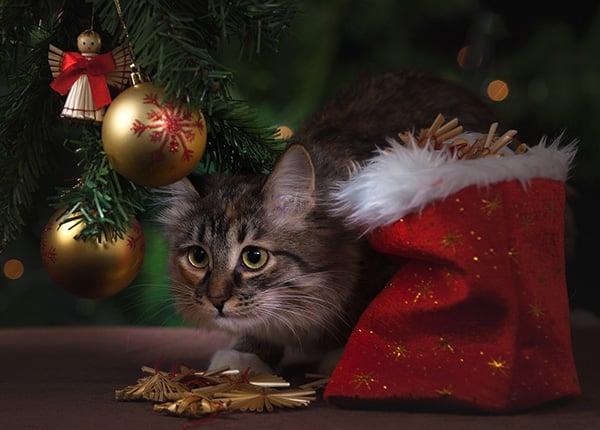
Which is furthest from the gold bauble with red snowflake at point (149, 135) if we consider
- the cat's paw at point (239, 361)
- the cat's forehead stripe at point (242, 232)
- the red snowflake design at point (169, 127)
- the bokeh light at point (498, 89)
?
the bokeh light at point (498, 89)

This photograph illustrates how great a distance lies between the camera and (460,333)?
108 centimetres

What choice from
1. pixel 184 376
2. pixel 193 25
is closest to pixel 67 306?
pixel 184 376

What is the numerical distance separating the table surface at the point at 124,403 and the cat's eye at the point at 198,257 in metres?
0.20

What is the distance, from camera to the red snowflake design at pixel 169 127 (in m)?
1.02

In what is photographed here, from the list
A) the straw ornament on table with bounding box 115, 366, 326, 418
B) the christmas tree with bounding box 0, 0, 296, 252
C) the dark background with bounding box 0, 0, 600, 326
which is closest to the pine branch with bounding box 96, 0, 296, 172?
the christmas tree with bounding box 0, 0, 296, 252

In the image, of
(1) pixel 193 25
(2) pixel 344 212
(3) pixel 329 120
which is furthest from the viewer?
(3) pixel 329 120

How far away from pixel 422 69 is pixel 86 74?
123 cm

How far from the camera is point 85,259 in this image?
1.13 m

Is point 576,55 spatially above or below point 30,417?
above

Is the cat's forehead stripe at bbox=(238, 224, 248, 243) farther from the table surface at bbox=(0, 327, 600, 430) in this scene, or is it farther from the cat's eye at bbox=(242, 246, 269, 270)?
the table surface at bbox=(0, 327, 600, 430)

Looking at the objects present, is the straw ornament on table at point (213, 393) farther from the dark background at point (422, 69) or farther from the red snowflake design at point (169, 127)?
the dark background at point (422, 69)

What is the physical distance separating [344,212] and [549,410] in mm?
391

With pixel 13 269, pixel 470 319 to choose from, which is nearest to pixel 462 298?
pixel 470 319

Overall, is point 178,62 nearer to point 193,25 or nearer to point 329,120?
point 193,25
